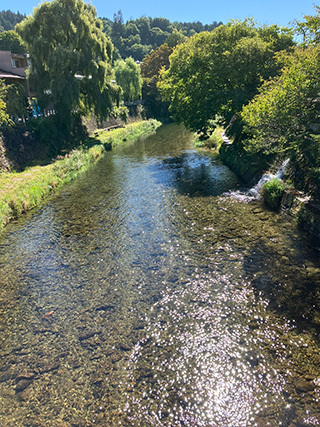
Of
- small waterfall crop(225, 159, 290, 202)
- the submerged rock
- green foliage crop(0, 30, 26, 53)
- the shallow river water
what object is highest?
green foliage crop(0, 30, 26, 53)

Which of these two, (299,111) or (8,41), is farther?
(8,41)

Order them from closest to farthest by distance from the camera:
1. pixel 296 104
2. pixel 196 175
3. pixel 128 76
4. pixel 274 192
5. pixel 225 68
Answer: pixel 296 104 < pixel 274 192 < pixel 225 68 < pixel 196 175 < pixel 128 76

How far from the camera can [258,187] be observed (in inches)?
918

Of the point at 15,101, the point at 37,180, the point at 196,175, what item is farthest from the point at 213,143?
the point at 15,101

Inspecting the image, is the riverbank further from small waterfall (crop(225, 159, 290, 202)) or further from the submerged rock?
the submerged rock

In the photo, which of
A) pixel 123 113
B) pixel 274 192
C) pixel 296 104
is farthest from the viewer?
pixel 123 113

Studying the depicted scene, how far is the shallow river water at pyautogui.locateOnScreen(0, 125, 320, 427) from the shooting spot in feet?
25.8

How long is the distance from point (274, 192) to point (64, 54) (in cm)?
3606

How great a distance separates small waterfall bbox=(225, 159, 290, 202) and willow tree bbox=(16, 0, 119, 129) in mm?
29685

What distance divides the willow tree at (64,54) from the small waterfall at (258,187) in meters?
29.7

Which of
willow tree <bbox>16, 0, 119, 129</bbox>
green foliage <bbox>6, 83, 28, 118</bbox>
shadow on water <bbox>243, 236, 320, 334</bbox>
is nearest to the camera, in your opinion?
shadow on water <bbox>243, 236, 320, 334</bbox>

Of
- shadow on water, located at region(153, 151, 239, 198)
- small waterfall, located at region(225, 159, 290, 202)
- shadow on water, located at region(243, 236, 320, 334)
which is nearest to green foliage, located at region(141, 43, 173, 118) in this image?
shadow on water, located at region(153, 151, 239, 198)

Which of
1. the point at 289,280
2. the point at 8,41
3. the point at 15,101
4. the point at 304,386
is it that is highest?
the point at 8,41

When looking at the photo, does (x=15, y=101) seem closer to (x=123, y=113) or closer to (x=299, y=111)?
(x=299, y=111)
